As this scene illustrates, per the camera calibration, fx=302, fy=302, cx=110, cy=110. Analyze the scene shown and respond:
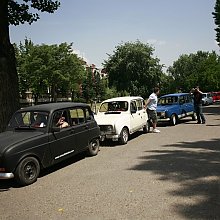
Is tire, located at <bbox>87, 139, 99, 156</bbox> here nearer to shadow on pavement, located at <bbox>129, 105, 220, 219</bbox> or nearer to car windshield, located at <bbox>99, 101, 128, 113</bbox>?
shadow on pavement, located at <bbox>129, 105, 220, 219</bbox>

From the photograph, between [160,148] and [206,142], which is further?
[206,142]

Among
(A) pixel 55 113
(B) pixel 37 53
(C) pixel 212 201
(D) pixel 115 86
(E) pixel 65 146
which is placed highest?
(B) pixel 37 53

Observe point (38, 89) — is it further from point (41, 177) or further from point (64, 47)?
point (41, 177)

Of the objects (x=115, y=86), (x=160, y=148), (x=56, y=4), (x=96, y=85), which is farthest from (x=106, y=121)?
(x=96, y=85)

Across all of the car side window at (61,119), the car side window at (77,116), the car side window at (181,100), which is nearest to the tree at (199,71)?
the car side window at (181,100)

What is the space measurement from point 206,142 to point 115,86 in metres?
40.1

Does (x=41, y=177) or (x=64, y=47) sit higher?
(x=64, y=47)

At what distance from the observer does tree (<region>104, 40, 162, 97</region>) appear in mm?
49469

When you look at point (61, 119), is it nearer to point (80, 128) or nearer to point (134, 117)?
point (80, 128)

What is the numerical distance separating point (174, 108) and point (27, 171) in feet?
35.9

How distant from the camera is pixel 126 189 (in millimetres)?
5996

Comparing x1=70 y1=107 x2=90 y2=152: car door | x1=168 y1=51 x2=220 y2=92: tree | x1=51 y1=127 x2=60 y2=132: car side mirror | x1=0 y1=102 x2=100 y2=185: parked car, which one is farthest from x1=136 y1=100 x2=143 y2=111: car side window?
x1=168 y1=51 x2=220 y2=92: tree

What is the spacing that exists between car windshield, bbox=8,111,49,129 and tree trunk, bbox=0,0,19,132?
9.33 feet

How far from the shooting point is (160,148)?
33.0 feet
